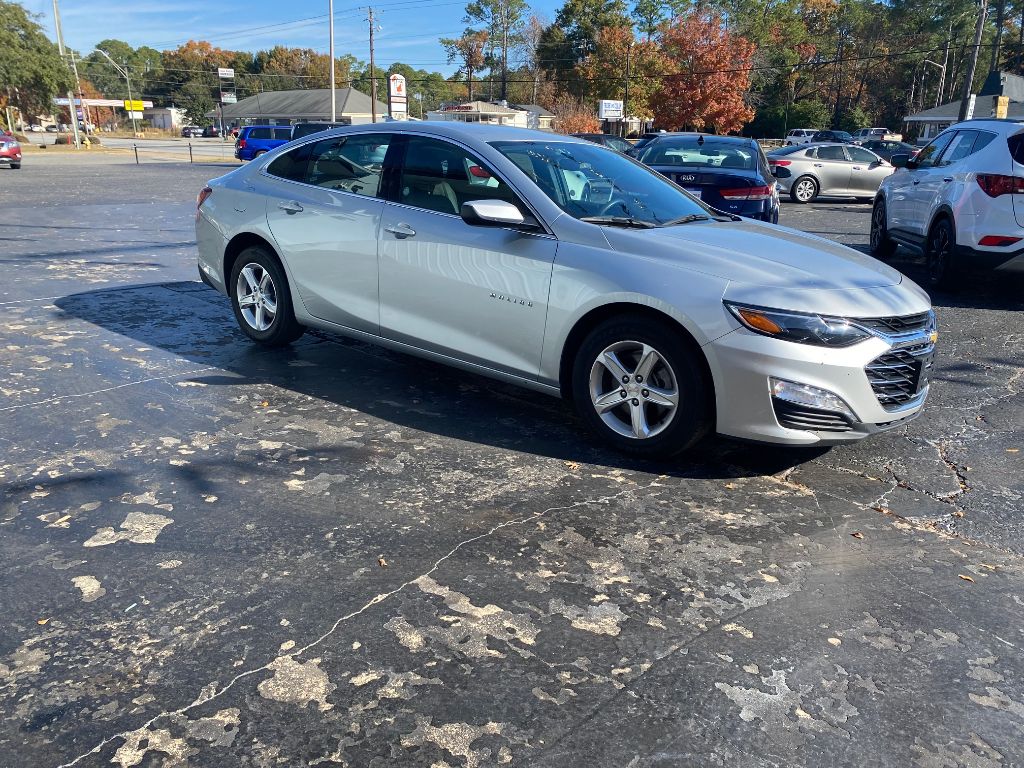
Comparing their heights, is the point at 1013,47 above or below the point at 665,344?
above

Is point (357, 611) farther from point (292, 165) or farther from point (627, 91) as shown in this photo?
point (627, 91)

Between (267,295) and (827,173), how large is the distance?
Result: 1820cm

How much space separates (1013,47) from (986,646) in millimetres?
96821

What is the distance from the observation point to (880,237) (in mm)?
11258

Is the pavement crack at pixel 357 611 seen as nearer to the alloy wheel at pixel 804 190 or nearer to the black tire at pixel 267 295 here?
the black tire at pixel 267 295

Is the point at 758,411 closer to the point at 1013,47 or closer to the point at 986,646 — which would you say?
the point at 986,646

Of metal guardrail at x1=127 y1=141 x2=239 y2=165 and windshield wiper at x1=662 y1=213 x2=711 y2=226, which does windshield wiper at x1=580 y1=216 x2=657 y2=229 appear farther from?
metal guardrail at x1=127 y1=141 x2=239 y2=165

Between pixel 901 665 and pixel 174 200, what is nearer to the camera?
pixel 901 665

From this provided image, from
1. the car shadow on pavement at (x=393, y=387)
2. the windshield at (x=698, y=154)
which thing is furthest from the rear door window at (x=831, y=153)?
the car shadow on pavement at (x=393, y=387)

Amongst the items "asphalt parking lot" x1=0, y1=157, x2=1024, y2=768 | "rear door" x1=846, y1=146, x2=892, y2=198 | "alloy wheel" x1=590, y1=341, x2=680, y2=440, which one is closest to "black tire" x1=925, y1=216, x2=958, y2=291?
"asphalt parking lot" x1=0, y1=157, x2=1024, y2=768

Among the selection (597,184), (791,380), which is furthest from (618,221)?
(791,380)

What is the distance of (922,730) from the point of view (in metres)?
2.44

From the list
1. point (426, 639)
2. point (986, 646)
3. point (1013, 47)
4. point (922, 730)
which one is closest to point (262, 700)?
point (426, 639)

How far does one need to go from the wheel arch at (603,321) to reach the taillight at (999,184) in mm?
5430
